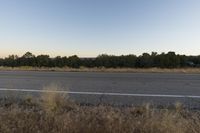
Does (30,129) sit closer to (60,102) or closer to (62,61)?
(60,102)

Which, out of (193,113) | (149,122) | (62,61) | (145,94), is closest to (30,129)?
(149,122)

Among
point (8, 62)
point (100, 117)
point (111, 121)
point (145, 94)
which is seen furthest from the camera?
point (8, 62)

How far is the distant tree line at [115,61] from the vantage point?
140ft

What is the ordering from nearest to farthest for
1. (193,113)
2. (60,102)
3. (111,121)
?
(111,121)
(193,113)
(60,102)

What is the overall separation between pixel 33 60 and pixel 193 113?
4525 cm

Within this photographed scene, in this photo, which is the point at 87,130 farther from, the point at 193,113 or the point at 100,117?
the point at 193,113

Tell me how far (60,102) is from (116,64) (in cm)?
3696

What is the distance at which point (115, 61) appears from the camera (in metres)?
45.8

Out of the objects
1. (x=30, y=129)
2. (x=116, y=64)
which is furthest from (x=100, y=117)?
(x=116, y=64)

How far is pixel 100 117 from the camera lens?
5973 mm

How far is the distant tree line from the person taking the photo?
140 feet

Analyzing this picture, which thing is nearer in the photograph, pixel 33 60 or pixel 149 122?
pixel 149 122

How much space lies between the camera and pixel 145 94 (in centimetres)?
1133

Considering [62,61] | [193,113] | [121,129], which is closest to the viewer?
[121,129]
